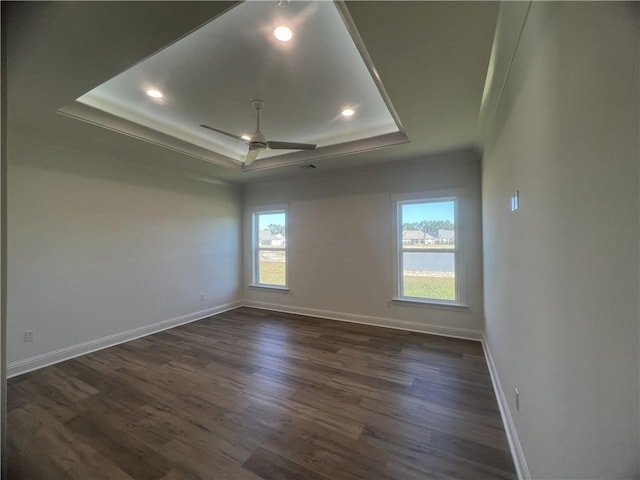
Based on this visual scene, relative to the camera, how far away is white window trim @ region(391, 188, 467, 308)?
12.2 feet

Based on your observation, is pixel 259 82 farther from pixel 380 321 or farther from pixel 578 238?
pixel 380 321

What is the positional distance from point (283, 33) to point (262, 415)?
289cm

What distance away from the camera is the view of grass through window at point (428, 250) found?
3832 mm

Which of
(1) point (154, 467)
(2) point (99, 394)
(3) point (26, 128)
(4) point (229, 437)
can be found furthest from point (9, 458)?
(3) point (26, 128)

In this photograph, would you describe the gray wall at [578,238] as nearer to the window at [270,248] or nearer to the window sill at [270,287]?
the window sill at [270,287]

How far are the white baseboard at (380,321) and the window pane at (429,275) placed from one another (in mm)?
447

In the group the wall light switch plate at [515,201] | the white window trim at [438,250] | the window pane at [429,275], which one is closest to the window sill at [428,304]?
the white window trim at [438,250]

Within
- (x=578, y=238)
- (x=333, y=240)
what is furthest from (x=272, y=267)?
(x=578, y=238)

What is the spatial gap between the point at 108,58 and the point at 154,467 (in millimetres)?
2698

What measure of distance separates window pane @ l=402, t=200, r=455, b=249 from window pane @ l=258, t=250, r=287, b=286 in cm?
247

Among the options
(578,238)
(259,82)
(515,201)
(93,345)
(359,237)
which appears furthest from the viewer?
(359,237)

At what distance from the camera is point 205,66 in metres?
2.14

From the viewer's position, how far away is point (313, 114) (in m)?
2.98

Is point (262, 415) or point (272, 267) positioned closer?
point (262, 415)
